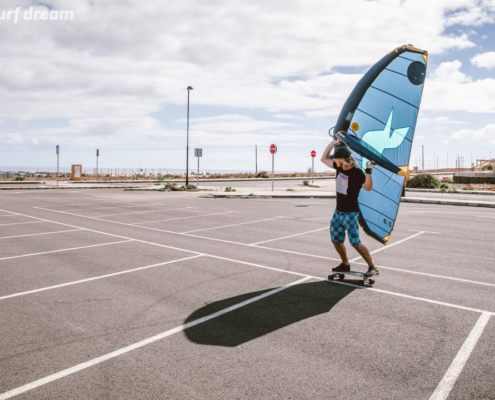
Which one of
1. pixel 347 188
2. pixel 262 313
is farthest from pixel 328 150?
pixel 262 313

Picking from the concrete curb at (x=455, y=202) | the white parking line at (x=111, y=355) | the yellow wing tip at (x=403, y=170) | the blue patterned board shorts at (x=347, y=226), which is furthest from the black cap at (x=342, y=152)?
the concrete curb at (x=455, y=202)

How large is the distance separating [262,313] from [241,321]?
357mm

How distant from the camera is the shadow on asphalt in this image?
4129 millimetres

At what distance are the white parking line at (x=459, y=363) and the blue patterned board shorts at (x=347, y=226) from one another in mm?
1834

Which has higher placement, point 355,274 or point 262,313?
point 355,274

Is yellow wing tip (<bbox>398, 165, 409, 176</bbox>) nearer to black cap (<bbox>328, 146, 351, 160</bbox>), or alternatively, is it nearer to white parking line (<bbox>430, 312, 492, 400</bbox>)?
black cap (<bbox>328, 146, 351, 160</bbox>)

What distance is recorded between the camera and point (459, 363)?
3533 millimetres

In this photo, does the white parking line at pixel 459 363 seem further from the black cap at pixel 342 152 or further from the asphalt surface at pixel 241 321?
the black cap at pixel 342 152

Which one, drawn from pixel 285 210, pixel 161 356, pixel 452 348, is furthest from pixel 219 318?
pixel 285 210

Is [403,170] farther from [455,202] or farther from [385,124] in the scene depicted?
[455,202]

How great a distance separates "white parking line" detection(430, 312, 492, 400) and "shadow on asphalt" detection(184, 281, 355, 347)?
1.54m

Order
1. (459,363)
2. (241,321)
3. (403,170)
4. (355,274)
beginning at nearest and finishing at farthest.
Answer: (459,363), (241,321), (355,274), (403,170)

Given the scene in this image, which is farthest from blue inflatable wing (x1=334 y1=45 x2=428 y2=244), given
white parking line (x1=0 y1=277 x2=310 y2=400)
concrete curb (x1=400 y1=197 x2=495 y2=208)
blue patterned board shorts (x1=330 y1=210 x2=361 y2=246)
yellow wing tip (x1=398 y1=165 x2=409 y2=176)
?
concrete curb (x1=400 y1=197 x2=495 y2=208)

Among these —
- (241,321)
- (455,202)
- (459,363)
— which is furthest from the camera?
Answer: (455,202)
